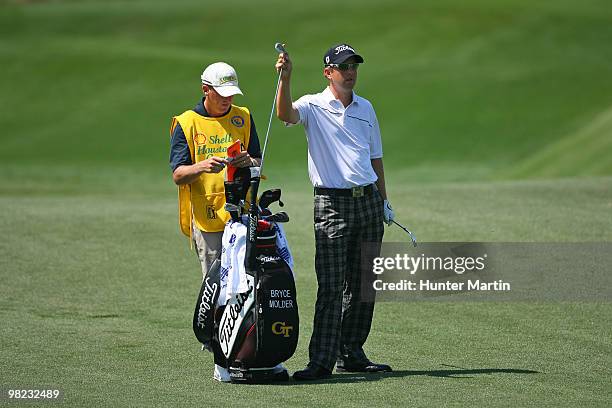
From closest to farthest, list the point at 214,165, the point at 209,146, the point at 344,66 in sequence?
the point at 214,165 < the point at 344,66 < the point at 209,146

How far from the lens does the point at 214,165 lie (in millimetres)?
7930

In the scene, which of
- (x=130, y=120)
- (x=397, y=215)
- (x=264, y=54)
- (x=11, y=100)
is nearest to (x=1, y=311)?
(x=397, y=215)

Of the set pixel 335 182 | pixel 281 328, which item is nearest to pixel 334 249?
pixel 335 182

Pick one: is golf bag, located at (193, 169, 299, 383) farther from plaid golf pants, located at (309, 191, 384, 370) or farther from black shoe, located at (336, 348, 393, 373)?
black shoe, located at (336, 348, 393, 373)

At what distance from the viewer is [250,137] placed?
851 cm

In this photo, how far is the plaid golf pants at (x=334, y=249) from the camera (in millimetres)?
8203

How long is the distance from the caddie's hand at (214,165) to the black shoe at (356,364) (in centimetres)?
161

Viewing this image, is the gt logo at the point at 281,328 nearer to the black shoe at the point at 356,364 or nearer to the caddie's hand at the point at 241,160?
the black shoe at the point at 356,364

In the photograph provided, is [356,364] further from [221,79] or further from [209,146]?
[221,79]

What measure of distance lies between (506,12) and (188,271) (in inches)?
1351

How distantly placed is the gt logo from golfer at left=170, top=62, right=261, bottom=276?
2.68 feet

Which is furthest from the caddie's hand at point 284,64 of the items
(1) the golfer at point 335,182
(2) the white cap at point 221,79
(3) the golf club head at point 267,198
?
(3) the golf club head at point 267,198

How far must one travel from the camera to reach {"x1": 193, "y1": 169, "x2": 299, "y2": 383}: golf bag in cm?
789

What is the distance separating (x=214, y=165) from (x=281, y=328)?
3.79ft
